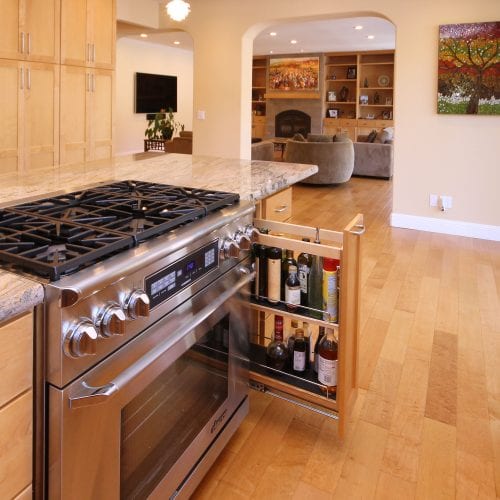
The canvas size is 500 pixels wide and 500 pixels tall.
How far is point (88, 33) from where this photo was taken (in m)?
4.28

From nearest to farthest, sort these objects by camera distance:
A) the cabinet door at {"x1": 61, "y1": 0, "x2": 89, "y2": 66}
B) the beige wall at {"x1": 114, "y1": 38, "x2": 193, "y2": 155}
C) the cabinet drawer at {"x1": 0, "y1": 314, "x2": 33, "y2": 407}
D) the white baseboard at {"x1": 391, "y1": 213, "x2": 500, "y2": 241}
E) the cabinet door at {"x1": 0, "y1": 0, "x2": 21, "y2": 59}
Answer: the cabinet drawer at {"x1": 0, "y1": 314, "x2": 33, "y2": 407}
the cabinet door at {"x1": 0, "y1": 0, "x2": 21, "y2": 59}
the cabinet door at {"x1": 61, "y1": 0, "x2": 89, "y2": 66}
the white baseboard at {"x1": 391, "y1": 213, "x2": 500, "y2": 241}
the beige wall at {"x1": 114, "y1": 38, "x2": 193, "y2": 155}

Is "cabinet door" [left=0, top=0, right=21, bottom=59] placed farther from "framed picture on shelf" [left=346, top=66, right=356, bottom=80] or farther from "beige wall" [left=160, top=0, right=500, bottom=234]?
"framed picture on shelf" [left=346, top=66, right=356, bottom=80]

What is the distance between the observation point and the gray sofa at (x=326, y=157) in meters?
7.23

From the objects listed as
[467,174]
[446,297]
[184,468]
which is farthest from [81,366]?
[467,174]

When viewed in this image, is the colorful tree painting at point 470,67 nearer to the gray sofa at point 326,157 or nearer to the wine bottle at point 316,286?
the gray sofa at point 326,157

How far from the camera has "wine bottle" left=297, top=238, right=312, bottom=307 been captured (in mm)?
1798

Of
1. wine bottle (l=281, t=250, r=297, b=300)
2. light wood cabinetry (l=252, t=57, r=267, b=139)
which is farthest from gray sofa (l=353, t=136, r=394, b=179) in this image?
wine bottle (l=281, t=250, r=297, b=300)

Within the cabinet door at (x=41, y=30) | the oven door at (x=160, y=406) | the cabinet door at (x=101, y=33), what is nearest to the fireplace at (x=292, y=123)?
the cabinet door at (x=101, y=33)

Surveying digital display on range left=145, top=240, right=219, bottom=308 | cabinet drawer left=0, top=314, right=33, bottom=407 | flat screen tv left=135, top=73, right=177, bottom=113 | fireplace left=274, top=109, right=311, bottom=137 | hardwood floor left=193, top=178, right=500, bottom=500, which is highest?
flat screen tv left=135, top=73, right=177, bottom=113

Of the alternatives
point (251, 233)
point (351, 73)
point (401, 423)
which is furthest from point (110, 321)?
point (351, 73)

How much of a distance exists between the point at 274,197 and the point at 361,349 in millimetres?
927

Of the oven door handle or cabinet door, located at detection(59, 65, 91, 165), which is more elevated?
cabinet door, located at detection(59, 65, 91, 165)

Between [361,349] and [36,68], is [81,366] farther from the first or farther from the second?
[36,68]

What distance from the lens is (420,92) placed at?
4840 millimetres
